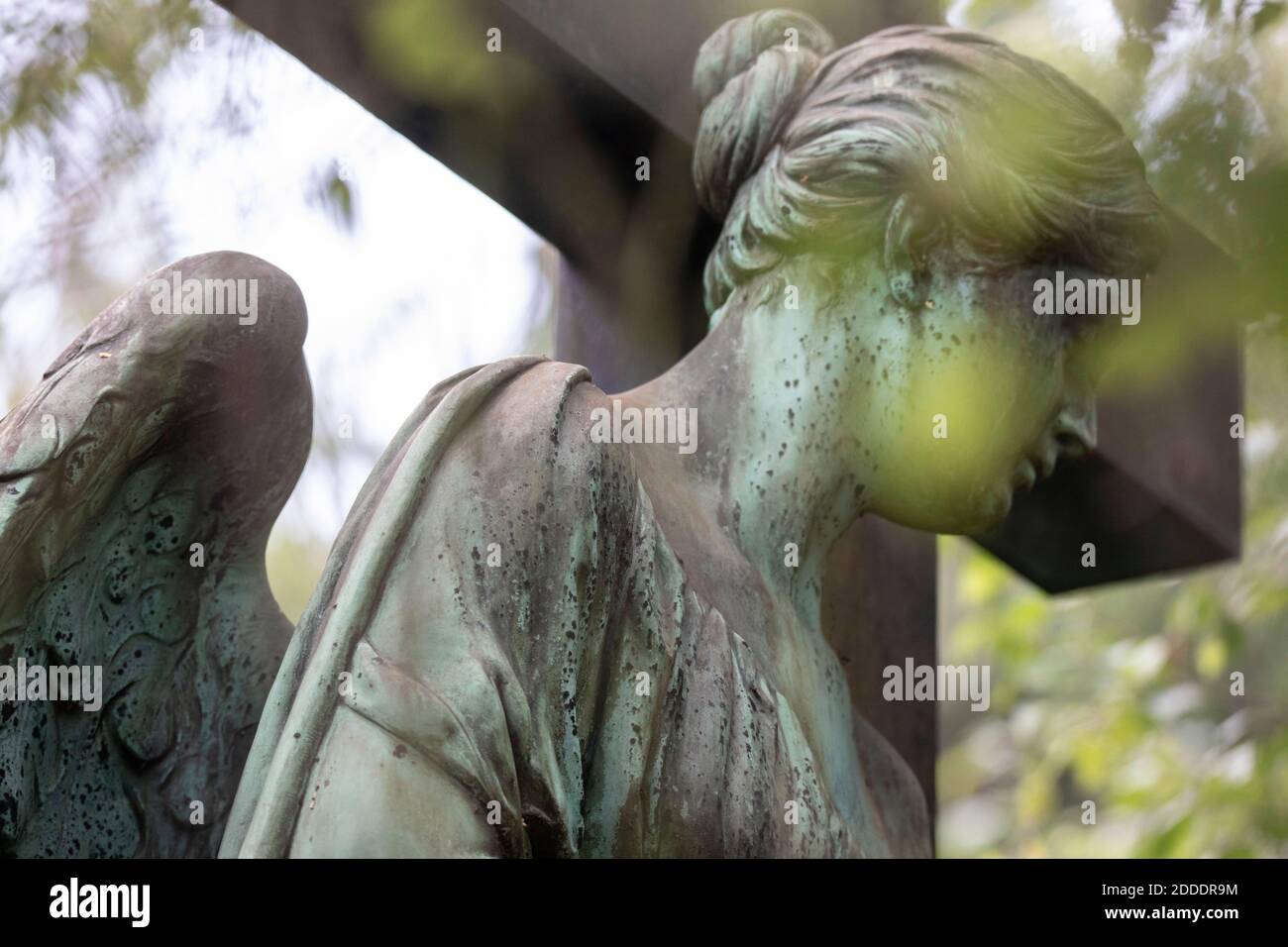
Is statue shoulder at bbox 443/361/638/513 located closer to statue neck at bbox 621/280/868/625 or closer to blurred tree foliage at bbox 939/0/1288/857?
statue neck at bbox 621/280/868/625

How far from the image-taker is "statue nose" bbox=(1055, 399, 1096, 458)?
2.41 meters

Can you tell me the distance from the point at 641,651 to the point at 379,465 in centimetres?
32

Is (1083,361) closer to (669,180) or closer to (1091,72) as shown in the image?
(1091,72)

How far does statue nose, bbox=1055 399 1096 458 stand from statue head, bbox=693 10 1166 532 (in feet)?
0.17

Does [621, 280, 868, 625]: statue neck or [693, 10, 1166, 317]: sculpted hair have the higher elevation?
[693, 10, 1166, 317]: sculpted hair

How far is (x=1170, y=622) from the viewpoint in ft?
19.0

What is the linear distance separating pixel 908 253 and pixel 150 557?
94cm

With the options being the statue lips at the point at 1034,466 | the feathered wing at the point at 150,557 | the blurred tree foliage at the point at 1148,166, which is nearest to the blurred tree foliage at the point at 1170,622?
the blurred tree foliage at the point at 1148,166

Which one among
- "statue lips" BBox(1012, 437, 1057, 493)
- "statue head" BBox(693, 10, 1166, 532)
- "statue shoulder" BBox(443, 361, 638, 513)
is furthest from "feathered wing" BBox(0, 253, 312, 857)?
"statue lips" BBox(1012, 437, 1057, 493)

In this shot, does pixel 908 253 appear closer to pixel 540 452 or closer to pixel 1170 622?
pixel 540 452

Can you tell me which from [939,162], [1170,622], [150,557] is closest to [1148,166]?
[939,162]

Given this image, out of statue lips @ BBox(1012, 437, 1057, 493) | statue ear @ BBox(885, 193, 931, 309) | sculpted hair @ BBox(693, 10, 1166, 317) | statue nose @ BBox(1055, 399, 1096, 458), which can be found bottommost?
statue lips @ BBox(1012, 437, 1057, 493)
